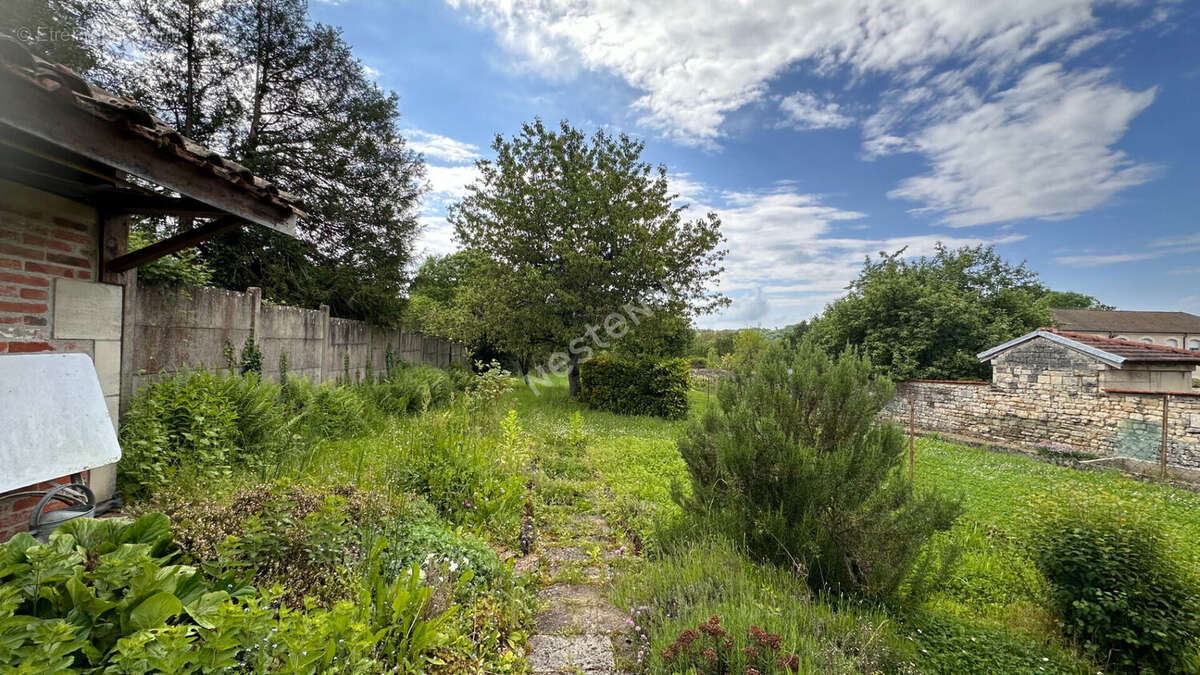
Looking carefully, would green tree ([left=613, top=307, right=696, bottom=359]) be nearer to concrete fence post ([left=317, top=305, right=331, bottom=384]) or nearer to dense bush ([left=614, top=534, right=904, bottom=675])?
concrete fence post ([left=317, top=305, right=331, bottom=384])

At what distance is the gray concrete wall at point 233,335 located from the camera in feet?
13.8

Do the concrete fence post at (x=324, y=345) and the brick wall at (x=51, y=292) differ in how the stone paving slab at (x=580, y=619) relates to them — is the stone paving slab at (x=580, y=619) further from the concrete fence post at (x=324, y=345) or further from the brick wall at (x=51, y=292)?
the concrete fence post at (x=324, y=345)

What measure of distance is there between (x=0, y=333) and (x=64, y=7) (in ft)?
34.5

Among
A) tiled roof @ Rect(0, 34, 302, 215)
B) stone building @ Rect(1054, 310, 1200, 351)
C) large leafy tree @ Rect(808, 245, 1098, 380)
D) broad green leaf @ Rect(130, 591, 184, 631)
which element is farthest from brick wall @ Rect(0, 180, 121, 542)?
stone building @ Rect(1054, 310, 1200, 351)

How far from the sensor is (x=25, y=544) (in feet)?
4.24

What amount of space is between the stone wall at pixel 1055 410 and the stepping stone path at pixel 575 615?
11350 mm

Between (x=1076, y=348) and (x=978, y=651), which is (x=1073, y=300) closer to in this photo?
(x=1076, y=348)

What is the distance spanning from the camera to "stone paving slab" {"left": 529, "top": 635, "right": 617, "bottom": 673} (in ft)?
6.28

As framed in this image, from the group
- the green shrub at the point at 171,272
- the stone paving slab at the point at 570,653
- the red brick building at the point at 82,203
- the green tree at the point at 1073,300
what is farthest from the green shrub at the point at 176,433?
the green tree at the point at 1073,300

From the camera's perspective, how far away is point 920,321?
16656 millimetres

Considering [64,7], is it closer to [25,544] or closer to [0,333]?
[0,333]

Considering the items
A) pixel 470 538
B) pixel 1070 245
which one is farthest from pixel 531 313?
pixel 1070 245

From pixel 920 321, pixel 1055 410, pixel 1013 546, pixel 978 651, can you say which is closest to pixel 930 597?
pixel 978 651

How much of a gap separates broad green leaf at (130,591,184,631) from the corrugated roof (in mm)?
52764
